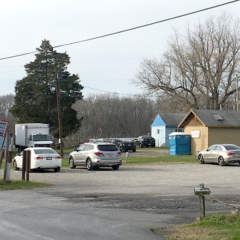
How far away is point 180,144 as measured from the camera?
49969 mm

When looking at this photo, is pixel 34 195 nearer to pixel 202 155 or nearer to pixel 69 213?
pixel 69 213

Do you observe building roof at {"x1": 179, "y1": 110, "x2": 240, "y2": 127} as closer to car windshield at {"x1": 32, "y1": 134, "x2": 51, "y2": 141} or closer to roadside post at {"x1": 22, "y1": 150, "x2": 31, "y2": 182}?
car windshield at {"x1": 32, "y1": 134, "x2": 51, "y2": 141}

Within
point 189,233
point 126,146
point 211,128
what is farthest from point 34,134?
point 189,233

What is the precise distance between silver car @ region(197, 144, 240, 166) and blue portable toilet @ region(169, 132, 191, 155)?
40.9 feet

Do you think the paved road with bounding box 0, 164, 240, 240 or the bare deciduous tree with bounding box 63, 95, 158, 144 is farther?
the bare deciduous tree with bounding box 63, 95, 158, 144

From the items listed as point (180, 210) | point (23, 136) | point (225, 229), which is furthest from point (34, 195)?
point (23, 136)

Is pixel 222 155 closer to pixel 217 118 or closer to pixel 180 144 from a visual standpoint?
pixel 180 144

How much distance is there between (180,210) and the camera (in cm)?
1348

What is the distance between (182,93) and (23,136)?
21.6 metres

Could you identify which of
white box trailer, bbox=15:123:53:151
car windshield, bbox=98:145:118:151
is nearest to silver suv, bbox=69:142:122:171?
car windshield, bbox=98:145:118:151

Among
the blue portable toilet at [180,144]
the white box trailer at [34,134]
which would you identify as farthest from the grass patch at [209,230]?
the white box trailer at [34,134]

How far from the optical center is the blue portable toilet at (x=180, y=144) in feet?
163

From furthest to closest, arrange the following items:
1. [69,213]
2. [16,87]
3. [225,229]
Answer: [16,87]
[69,213]
[225,229]

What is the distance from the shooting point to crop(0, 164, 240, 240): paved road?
33.7ft
